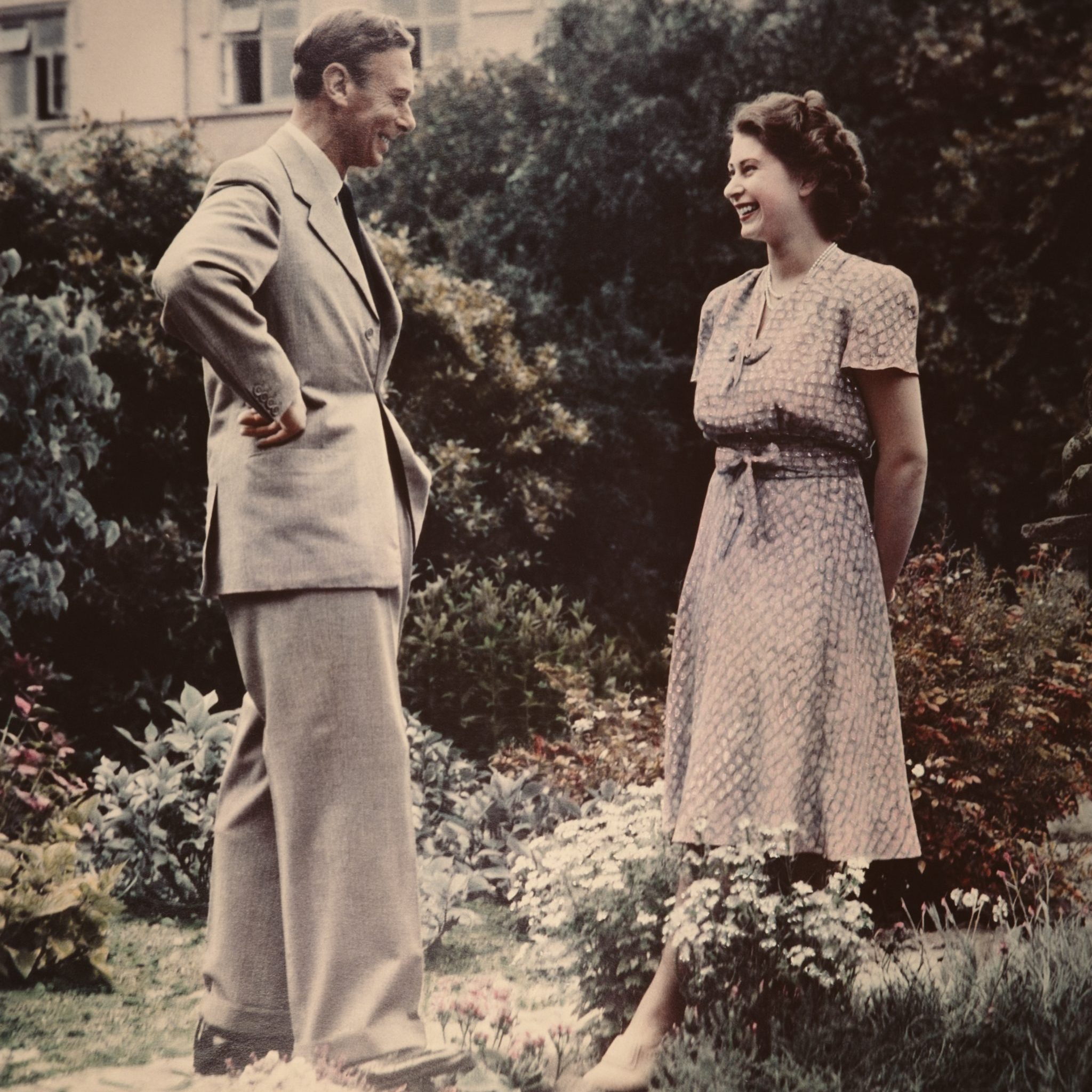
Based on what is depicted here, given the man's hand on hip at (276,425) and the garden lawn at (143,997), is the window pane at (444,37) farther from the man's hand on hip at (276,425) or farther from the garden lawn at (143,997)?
the garden lawn at (143,997)

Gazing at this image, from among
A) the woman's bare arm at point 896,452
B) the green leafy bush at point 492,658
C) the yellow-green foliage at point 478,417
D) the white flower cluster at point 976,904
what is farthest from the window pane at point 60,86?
the white flower cluster at point 976,904

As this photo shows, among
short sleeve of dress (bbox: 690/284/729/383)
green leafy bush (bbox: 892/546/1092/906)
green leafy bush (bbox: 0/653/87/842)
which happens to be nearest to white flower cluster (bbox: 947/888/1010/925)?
green leafy bush (bbox: 892/546/1092/906)

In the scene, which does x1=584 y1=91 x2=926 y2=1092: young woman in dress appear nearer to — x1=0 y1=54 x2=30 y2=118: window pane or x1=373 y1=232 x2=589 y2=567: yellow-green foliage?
x1=0 y1=54 x2=30 y2=118: window pane

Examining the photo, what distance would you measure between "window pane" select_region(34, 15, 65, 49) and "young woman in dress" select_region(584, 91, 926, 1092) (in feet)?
7.26

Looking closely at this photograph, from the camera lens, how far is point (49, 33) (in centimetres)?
390

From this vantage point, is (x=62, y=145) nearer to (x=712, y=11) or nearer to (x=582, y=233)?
(x=582, y=233)

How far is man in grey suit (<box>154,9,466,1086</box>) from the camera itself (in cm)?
258

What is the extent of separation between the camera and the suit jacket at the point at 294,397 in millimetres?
2500

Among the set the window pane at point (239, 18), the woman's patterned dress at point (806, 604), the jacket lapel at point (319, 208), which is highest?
the window pane at point (239, 18)

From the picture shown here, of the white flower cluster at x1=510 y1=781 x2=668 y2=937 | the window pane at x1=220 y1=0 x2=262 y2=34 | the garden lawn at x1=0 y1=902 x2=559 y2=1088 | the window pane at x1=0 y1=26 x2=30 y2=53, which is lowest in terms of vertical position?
the garden lawn at x1=0 y1=902 x2=559 y2=1088

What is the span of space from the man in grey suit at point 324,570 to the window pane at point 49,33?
1.56m

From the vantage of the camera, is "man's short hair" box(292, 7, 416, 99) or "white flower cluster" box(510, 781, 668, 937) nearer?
"man's short hair" box(292, 7, 416, 99)

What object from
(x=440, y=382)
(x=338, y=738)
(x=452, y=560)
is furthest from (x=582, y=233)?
(x=338, y=738)

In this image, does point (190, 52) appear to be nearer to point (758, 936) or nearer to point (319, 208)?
point (319, 208)
